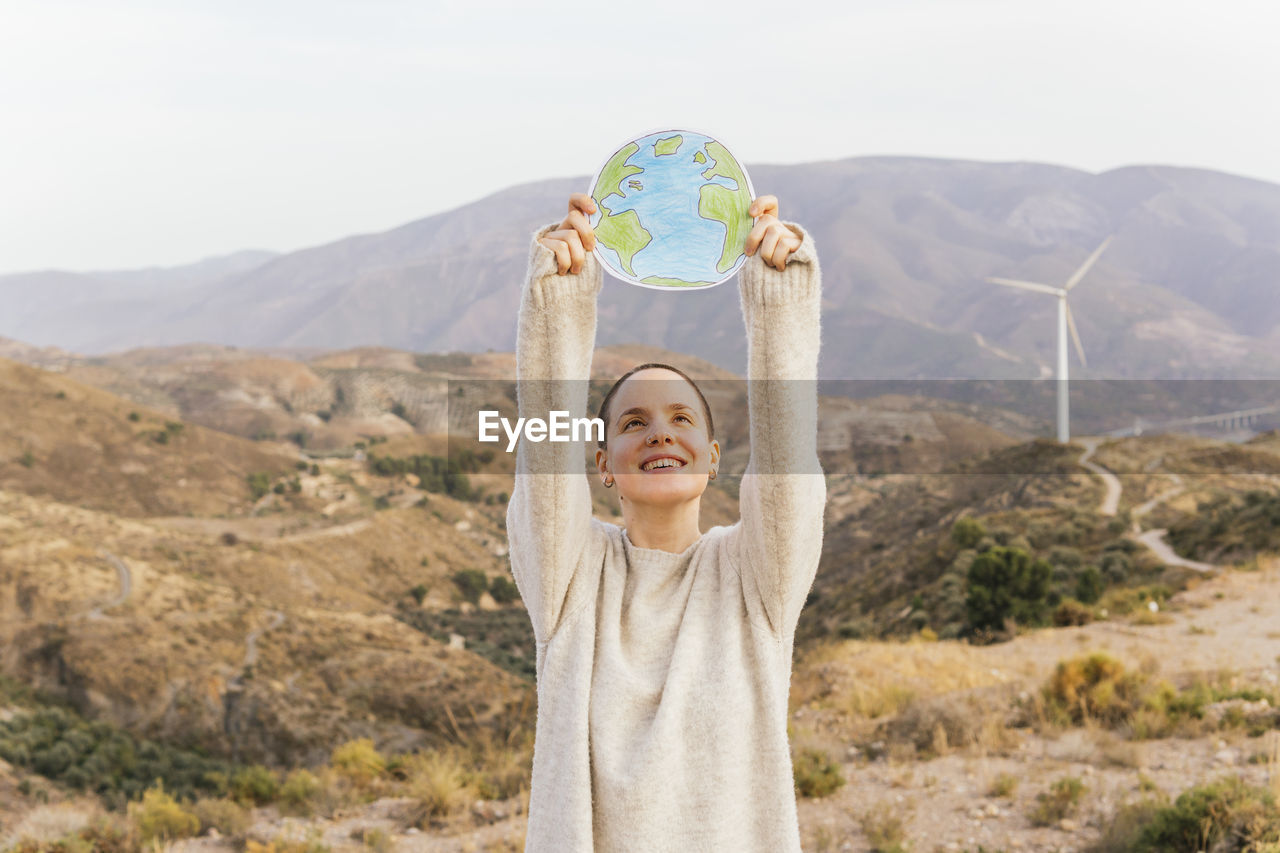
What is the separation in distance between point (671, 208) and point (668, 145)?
21cm

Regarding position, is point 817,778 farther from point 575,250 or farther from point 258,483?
point 258,483

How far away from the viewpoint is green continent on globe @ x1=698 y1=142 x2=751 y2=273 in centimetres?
292

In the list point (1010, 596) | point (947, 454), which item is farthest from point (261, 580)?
point (947, 454)

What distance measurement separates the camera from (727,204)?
115 inches

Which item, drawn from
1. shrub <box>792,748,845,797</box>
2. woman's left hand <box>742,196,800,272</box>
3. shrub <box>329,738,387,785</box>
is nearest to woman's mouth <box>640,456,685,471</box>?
woman's left hand <box>742,196,800,272</box>

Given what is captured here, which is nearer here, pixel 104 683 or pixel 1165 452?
pixel 104 683

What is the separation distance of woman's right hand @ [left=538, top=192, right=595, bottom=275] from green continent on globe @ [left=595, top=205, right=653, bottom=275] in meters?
0.16

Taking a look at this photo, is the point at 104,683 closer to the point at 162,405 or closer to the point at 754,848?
the point at 754,848

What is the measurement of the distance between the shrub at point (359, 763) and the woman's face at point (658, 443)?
384 inches

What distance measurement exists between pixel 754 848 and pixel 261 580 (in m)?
59.8

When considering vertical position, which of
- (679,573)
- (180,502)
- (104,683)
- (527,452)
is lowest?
(104,683)

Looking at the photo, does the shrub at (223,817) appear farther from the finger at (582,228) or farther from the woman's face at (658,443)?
the finger at (582,228)

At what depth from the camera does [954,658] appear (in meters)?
16.5

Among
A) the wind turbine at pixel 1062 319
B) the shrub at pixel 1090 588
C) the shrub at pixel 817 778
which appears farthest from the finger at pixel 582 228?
the wind turbine at pixel 1062 319
